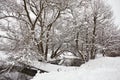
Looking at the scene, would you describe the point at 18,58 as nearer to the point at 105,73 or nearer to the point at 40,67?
the point at 40,67

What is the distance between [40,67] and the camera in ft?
48.0

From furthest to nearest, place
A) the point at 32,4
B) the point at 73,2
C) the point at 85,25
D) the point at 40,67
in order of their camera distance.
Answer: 1. the point at 85,25
2. the point at 32,4
3. the point at 73,2
4. the point at 40,67

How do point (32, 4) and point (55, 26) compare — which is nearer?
point (32, 4)

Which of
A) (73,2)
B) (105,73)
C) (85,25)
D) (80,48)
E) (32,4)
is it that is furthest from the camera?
(80,48)

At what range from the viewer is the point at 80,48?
20.4 meters

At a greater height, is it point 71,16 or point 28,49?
point 71,16

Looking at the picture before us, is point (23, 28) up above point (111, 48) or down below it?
above

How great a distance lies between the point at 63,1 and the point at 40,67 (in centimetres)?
628

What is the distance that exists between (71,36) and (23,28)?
539 cm

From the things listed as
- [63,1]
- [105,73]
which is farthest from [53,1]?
[105,73]

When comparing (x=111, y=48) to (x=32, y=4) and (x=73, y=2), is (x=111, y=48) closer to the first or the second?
(x=73, y=2)

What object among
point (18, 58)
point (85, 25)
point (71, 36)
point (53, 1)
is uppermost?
point (53, 1)

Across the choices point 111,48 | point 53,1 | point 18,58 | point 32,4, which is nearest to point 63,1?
point 53,1

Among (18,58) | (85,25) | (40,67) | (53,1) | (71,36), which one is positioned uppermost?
(53,1)
